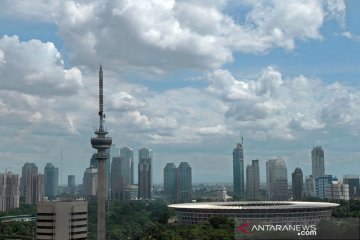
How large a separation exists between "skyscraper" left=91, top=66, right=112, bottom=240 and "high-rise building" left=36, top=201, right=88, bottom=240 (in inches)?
689

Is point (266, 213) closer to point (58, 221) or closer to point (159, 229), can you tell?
point (159, 229)

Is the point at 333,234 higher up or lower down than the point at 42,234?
higher up

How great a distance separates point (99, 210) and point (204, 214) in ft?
104

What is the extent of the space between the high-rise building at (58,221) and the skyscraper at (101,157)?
689 inches

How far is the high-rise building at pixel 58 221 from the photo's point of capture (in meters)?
97.2

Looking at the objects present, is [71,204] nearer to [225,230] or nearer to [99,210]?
[99,210]

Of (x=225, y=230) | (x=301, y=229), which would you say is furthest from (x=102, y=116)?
(x=301, y=229)

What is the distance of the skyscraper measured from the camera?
117688mm

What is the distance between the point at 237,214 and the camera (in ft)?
424
